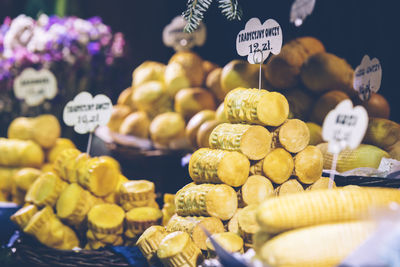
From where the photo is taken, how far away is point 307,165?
5.24 feet

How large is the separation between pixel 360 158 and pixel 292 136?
1.46 feet

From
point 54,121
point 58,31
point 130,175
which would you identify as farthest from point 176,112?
point 58,31

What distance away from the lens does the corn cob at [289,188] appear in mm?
1584

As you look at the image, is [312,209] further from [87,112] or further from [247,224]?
[87,112]

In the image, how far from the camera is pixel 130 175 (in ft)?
9.07

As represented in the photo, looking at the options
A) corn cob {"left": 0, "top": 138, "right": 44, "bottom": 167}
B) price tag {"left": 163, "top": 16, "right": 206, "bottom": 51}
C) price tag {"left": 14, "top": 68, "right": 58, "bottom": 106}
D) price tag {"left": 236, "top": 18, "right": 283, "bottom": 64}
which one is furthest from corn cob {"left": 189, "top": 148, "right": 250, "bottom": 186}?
price tag {"left": 163, "top": 16, "right": 206, "bottom": 51}

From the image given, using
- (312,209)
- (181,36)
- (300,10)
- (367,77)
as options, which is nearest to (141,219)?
(312,209)

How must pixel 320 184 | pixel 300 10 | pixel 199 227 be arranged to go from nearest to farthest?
pixel 199 227, pixel 320 184, pixel 300 10

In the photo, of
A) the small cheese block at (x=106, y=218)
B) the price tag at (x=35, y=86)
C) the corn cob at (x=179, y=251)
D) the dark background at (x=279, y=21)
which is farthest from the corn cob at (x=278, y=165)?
the price tag at (x=35, y=86)

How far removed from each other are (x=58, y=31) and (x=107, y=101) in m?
1.12

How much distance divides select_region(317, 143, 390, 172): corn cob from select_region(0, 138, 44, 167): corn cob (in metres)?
1.64

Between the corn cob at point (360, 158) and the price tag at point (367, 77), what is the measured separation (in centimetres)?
23

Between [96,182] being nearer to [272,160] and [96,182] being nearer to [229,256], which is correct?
[272,160]

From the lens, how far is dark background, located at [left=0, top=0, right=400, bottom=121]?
2.11 meters
